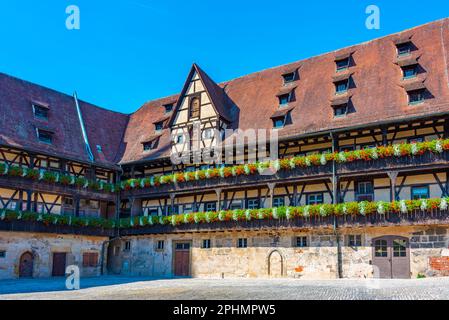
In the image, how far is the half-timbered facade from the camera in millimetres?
25141

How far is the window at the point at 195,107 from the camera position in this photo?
34.2 meters

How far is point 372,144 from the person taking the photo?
90.4ft

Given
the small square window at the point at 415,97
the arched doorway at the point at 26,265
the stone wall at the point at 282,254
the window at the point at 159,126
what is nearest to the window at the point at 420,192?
the stone wall at the point at 282,254

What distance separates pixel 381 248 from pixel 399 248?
87 centimetres

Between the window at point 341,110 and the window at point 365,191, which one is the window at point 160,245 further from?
the window at point 341,110

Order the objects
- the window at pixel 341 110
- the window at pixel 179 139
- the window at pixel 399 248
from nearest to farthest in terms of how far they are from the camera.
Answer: the window at pixel 399 248
the window at pixel 341 110
the window at pixel 179 139

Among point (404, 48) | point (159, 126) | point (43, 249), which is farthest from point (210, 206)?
point (404, 48)

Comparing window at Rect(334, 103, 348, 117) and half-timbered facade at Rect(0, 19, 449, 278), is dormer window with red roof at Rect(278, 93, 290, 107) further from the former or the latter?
window at Rect(334, 103, 348, 117)

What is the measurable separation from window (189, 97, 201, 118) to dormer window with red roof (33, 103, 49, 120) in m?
10.2

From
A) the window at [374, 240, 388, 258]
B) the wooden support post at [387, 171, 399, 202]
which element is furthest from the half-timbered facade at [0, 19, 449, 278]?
the wooden support post at [387, 171, 399, 202]

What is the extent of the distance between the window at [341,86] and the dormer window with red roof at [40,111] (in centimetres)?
1994

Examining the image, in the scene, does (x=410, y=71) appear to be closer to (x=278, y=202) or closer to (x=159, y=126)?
(x=278, y=202)
